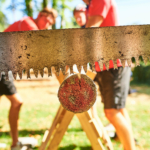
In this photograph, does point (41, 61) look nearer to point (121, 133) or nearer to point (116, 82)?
point (116, 82)

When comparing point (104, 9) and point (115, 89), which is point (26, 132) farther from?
point (104, 9)

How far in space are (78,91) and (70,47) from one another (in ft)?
1.21

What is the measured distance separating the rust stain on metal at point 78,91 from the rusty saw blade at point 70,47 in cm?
12

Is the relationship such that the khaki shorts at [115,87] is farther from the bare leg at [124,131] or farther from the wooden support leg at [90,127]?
the wooden support leg at [90,127]

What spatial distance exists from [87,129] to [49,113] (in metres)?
3.05

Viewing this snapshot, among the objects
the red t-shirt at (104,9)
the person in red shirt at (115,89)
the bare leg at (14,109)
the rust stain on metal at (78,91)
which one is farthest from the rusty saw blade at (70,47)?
the bare leg at (14,109)

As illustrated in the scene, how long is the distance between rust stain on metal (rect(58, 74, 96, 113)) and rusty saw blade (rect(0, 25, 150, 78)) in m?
0.12

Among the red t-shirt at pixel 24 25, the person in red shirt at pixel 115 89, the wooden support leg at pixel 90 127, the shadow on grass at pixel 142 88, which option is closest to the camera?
the wooden support leg at pixel 90 127

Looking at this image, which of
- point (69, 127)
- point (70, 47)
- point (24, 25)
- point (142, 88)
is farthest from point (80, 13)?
point (142, 88)

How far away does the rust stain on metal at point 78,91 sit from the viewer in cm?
138

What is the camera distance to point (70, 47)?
1352mm

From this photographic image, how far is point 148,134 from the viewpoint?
9.95ft

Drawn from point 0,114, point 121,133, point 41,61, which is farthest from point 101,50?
point 0,114

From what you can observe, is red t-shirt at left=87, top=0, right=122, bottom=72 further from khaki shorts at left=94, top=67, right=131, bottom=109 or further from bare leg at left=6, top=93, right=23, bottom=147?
bare leg at left=6, top=93, right=23, bottom=147
